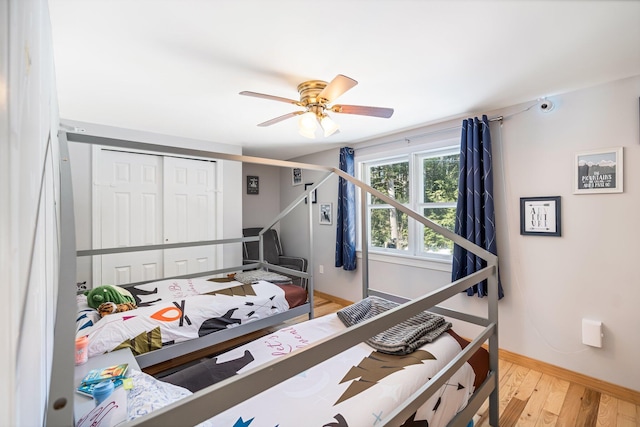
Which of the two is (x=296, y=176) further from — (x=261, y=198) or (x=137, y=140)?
(x=137, y=140)

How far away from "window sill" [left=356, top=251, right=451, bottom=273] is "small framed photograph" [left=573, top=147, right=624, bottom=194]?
1.23 meters

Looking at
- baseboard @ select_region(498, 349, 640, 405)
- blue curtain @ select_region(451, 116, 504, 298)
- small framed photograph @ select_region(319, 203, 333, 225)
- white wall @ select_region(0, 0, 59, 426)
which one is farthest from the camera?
small framed photograph @ select_region(319, 203, 333, 225)

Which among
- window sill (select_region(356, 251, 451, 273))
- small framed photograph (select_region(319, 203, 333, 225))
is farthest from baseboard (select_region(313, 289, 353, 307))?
small framed photograph (select_region(319, 203, 333, 225))

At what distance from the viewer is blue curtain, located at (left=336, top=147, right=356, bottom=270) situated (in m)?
3.71

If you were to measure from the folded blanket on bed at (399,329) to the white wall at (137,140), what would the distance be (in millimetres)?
2461

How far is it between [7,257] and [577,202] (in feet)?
9.84

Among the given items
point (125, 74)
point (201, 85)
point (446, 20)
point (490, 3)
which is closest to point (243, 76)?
point (201, 85)

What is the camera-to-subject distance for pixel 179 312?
2064 millimetres

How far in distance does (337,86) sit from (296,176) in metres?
3.17

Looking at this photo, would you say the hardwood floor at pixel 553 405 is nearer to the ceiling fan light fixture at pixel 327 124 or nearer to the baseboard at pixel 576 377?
the baseboard at pixel 576 377

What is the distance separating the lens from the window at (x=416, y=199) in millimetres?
3029

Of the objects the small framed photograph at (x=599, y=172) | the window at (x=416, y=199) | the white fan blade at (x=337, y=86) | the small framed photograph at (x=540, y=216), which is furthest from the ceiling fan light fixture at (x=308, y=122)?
the small framed photograph at (x=599, y=172)

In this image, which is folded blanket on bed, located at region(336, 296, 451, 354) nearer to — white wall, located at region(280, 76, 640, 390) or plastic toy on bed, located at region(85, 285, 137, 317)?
white wall, located at region(280, 76, 640, 390)

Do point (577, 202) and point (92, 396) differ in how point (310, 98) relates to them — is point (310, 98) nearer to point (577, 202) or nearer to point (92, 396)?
point (92, 396)
